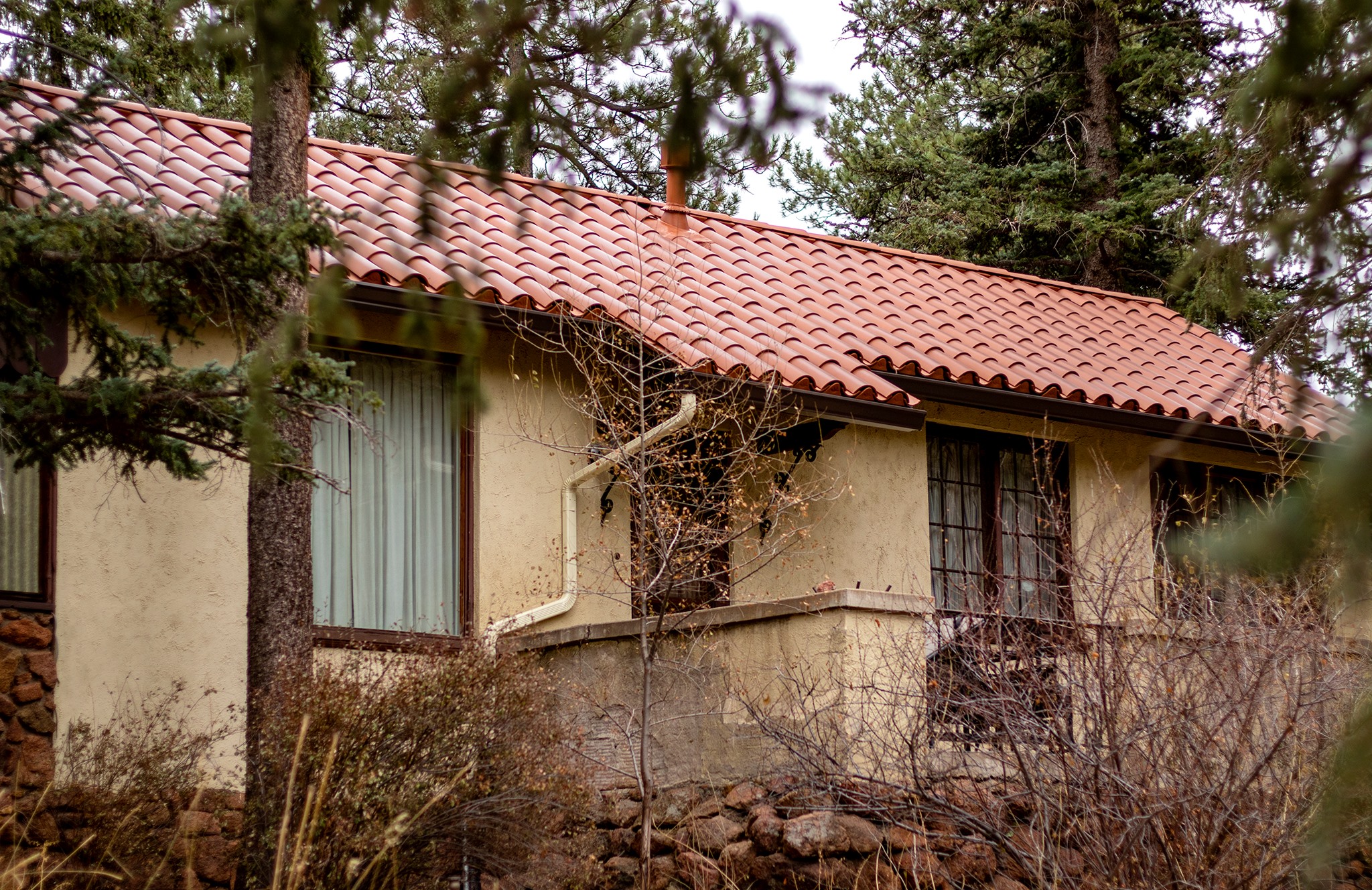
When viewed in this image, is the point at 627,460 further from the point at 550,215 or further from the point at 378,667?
the point at 550,215

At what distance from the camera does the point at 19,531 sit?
7.94 meters

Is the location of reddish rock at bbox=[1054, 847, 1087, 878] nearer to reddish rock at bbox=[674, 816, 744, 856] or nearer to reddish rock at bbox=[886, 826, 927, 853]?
reddish rock at bbox=[886, 826, 927, 853]

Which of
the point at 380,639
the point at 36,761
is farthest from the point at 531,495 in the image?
the point at 36,761

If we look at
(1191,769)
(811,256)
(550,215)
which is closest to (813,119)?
(1191,769)

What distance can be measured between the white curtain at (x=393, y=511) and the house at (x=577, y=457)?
0.7 inches

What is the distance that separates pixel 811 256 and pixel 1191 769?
8021mm

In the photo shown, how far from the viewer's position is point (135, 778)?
273 inches

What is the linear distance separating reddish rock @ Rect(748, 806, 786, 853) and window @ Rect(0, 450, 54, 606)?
400cm

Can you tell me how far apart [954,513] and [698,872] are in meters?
4.75

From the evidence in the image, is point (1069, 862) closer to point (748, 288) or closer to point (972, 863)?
point (972, 863)

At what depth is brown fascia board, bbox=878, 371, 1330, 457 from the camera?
10.6m

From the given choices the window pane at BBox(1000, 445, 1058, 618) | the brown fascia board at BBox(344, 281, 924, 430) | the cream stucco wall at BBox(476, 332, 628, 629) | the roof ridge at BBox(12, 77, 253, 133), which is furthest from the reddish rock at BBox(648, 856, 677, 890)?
the roof ridge at BBox(12, 77, 253, 133)

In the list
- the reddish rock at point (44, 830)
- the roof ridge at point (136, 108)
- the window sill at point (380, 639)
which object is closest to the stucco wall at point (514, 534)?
the window sill at point (380, 639)

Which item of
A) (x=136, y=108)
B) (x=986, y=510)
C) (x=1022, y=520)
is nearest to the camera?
(x=136, y=108)
